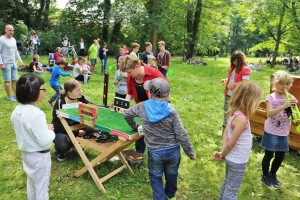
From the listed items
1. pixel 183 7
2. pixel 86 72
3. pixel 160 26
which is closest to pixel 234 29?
pixel 183 7

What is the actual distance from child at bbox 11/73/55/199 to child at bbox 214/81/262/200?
1.75 meters

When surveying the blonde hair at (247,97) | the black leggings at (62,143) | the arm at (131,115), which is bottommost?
the black leggings at (62,143)

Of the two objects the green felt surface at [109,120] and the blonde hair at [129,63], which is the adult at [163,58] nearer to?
the green felt surface at [109,120]

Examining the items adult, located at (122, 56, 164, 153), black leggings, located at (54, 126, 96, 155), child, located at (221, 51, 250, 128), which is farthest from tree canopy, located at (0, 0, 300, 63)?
black leggings, located at (54, 126, 96, 155)

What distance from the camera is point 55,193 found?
11.8 feet

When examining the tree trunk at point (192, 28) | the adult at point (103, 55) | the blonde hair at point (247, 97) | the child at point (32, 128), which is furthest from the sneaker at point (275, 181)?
the tree trunk at point (192, 28)

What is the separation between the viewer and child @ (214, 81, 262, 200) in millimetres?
2666

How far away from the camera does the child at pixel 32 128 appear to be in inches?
99.8

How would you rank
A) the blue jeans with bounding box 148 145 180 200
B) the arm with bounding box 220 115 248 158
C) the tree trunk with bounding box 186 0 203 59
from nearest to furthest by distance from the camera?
the arm with bounding box 220 115 248 158
the blue jeans with bounding box 148 145 180 200
the tree trunk with bounding box 186 0 203 59

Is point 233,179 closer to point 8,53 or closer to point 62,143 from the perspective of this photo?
point 62,143

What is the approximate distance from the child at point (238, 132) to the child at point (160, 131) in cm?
40

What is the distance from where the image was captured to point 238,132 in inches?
104

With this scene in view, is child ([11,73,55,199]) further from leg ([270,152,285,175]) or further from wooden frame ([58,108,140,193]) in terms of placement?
leg ([270,152,285,175])

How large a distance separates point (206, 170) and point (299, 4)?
21.6 meters
